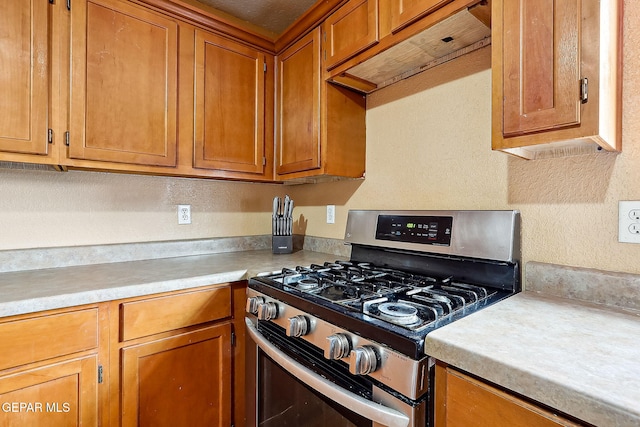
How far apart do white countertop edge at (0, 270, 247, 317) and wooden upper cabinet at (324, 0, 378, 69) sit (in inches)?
43.8

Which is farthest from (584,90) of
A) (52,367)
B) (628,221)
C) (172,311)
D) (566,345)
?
(52,367)

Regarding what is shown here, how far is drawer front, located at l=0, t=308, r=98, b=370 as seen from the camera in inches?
39.4

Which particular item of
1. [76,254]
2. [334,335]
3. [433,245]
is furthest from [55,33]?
[433,245]

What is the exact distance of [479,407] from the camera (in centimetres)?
67

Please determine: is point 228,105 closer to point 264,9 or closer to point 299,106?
point 299,106

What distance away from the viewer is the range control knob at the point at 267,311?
1158 mm

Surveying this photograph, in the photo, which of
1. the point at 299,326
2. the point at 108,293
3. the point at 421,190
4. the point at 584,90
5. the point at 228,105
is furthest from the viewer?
the point at 228,105

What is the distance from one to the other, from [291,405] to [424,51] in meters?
1.46

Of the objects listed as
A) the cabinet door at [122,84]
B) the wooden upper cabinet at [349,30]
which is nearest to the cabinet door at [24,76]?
the cabinet door at [122,84]

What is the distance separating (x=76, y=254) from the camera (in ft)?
5.15

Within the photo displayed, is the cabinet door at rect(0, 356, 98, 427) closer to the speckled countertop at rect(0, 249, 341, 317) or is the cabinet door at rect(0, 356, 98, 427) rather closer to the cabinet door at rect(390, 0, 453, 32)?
the speckled countertop at rect(0, 249, 341, 317)

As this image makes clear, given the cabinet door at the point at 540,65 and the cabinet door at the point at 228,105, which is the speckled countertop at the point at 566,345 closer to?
the cabinet door at the point at 540,65

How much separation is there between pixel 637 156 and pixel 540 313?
540mm

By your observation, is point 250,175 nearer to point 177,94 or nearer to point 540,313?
point 177,94
